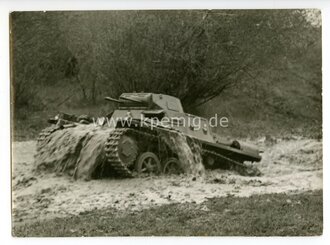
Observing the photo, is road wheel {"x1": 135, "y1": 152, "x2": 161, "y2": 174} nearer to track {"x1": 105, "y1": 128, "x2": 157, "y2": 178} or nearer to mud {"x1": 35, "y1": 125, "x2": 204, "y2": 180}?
track {"x1": 105, "y1": 128, "x2": 157, "y2": 178}

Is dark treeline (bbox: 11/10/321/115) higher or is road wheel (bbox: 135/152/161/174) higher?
dark treeline (bbox: 11/10/321/115)

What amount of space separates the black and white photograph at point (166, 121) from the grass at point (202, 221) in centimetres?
1

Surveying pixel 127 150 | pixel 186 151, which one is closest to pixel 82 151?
pixel 127 150

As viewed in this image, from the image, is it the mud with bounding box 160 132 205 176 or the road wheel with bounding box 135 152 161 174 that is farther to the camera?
the mud with bounding box 160 132 205 176

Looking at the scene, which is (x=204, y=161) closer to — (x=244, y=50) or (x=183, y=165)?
(x=183, y=165)

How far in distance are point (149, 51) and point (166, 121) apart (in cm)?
84

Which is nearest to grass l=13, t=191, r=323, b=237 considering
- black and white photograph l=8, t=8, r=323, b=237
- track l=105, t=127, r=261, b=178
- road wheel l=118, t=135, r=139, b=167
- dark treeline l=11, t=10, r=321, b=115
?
black and white photograph l=8, t=8, r=323, b=237

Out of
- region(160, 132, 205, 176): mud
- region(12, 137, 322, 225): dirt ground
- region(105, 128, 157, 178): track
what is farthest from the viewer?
region(160, 132, 205, 176): mud

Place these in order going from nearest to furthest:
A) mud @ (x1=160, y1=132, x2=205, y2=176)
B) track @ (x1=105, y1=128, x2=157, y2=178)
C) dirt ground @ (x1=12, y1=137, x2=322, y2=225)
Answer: track @ (x1=105, y1=128, x2=157, y2=178) < dirt ground @ (x1=12, y1=137, x2=322, y2=225) < mud @ (x1=160, y1=132, x2=205, y2=176)

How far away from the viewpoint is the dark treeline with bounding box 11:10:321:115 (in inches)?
298

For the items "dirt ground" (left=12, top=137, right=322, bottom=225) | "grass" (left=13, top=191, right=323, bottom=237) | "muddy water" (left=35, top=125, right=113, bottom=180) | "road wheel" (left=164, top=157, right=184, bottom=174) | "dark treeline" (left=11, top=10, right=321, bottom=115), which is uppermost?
"dark treeline" (left=11, top=10, right=321, bottom=115)

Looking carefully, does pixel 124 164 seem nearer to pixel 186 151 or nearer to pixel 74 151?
pixel 74 151

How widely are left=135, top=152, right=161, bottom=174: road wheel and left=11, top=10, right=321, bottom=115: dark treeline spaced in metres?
0.75
